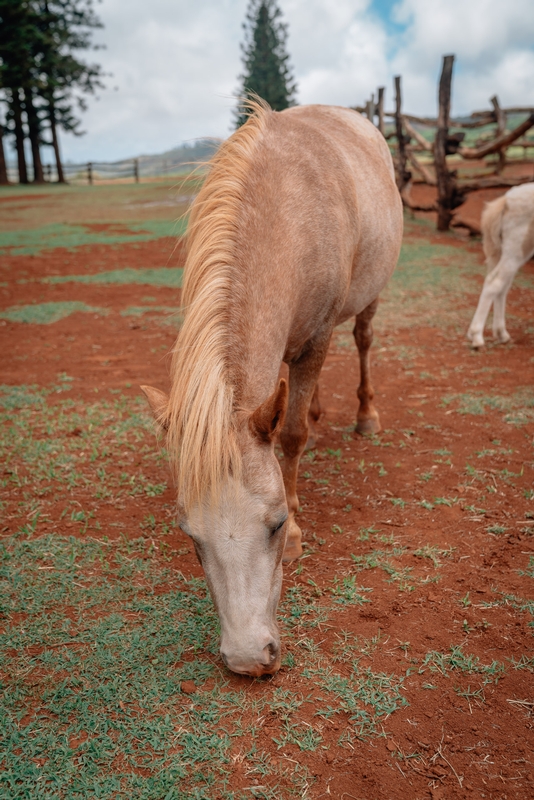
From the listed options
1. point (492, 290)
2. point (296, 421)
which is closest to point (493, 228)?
point (492, 290)

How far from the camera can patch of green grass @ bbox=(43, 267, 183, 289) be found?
991 centimetres

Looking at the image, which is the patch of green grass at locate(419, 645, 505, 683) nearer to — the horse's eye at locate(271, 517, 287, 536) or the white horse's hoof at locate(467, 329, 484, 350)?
the horse's eye at locate(271, 517, 287, 536)

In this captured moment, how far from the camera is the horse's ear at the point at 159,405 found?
199 cm

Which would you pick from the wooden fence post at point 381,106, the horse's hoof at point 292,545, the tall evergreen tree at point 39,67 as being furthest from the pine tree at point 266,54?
the horse's hoof at point 292,545

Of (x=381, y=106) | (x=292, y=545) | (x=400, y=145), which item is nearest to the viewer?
(x=292, y=545)

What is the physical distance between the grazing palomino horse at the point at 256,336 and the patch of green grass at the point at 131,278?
6.58m

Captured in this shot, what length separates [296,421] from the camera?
9.63 ft

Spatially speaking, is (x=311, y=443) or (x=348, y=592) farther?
(x=311, y=443)

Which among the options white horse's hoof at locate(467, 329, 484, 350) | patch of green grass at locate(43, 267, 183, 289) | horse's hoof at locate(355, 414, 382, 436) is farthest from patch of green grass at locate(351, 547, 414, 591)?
patch of green grass at locate(43, 267, 183, 289)

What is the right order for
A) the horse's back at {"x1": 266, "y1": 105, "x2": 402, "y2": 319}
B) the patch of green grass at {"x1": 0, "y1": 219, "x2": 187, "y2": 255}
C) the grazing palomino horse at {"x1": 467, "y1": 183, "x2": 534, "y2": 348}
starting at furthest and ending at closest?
1. the patch of green grass at {"x1": 0, "y1": 219, "x2": 187, "y2": 255}
2. the grazing palomino horse at {"x1": 467, "y1": 183, "x2": 534, "y2": 348}
3. the horse's back at {"x1": 266, "y1": 105, "x2": 402, "y2": 319}

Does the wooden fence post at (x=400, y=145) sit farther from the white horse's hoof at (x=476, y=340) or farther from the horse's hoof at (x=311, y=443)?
the horse's hoof at (x=311, y=443)

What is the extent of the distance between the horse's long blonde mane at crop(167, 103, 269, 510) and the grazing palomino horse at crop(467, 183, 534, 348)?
440 cm

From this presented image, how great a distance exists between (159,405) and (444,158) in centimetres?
1273

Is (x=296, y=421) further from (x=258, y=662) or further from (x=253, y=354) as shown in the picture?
(x=258, y=662)
